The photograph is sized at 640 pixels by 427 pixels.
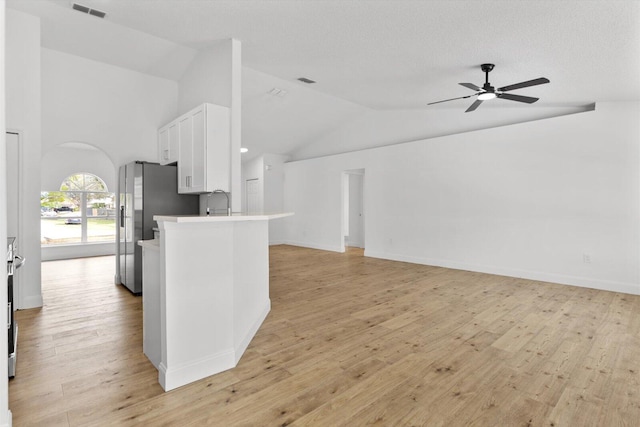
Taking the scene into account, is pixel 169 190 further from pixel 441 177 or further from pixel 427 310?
pixel 441 177

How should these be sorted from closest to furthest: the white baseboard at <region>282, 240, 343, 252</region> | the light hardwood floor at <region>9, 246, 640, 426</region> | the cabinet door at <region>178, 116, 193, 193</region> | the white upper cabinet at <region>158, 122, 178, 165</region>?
the light hardwood floor at <region>9, 246, 640, 426</region> < the cabinet door at <region>178, 116, 193, 193</region> < the white upper cabinet at <region>158, 122, 178, 165</region> < the white baseboard at <region>282, 240, 343, 252</region>

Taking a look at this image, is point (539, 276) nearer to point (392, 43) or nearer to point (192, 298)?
point (392, 43)

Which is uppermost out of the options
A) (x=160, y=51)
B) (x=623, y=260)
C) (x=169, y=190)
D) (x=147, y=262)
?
(x=160, y=51)

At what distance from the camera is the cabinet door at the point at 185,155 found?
4406 millimetres

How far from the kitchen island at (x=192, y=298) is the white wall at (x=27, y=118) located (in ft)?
7.90

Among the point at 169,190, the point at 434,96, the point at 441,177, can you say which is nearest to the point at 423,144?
the point at 441,177

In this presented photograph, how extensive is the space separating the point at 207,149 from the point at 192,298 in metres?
2.35

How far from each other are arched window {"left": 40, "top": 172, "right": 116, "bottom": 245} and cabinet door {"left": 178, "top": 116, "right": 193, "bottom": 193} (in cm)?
493

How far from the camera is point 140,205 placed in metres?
4.53

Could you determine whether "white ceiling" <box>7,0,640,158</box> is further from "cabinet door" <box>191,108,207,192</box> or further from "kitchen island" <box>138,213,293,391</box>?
"kitchen island" <box>138,213,293,391</box>

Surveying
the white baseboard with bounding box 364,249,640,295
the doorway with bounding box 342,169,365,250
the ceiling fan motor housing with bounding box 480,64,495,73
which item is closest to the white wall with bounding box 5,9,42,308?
the ceiling fan motor housing with bounding box 480,64,495,73

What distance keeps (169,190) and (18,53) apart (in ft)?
7.15

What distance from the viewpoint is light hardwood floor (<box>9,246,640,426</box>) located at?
6.38 ft

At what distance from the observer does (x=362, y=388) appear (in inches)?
87.1
